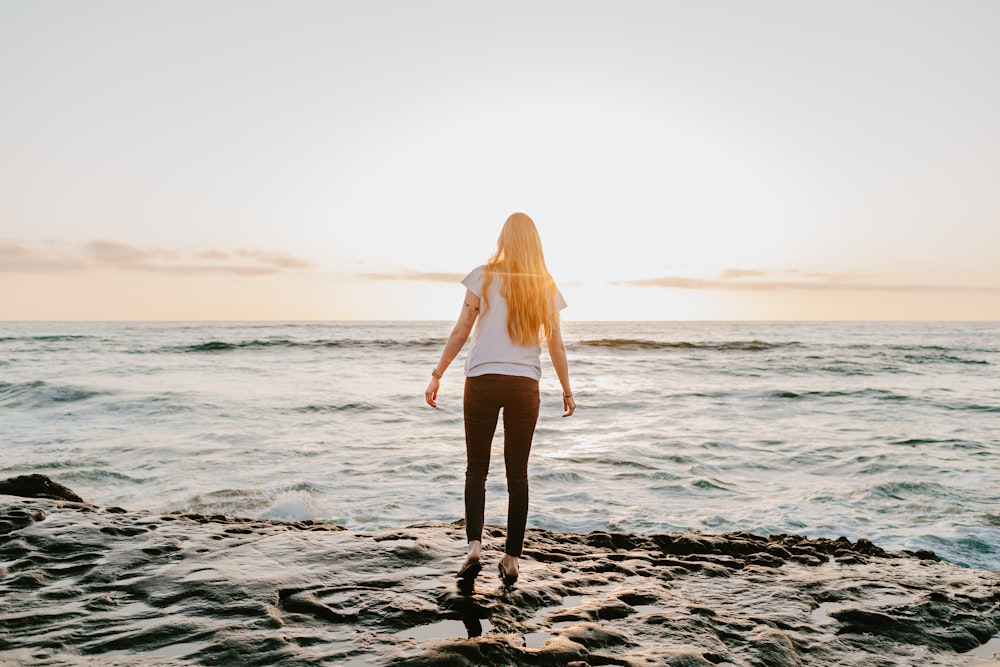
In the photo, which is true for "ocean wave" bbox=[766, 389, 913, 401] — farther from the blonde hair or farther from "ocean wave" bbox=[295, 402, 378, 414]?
the blonde hair

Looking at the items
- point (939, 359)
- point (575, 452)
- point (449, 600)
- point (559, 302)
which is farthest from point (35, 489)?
point (939, 359)

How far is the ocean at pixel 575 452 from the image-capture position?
25.0 feet

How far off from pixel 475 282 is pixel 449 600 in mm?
2030

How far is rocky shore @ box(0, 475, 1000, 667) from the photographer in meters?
3.43

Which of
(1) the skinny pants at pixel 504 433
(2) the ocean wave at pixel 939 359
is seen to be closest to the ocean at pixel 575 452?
(1) the skinny pants at pixel 504 433

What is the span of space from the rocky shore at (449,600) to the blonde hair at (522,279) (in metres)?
1.73

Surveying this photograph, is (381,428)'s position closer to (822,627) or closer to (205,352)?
(822,627)

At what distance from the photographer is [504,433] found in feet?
14.8

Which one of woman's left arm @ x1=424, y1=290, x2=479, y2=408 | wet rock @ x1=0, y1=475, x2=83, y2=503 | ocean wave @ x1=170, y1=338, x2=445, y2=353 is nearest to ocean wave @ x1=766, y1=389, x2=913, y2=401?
woman's left arm @ x1=424, y1=290, x2=479, y2=408

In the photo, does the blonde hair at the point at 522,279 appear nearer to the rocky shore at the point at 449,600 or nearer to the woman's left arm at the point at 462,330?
the woman's left arm at the point at 462,330

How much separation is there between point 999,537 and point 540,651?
5.91 m

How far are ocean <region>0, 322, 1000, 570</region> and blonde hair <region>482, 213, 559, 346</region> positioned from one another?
11.2 feet

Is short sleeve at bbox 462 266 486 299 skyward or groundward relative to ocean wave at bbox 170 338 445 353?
skyward

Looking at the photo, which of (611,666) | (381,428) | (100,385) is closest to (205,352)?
(100,385)
